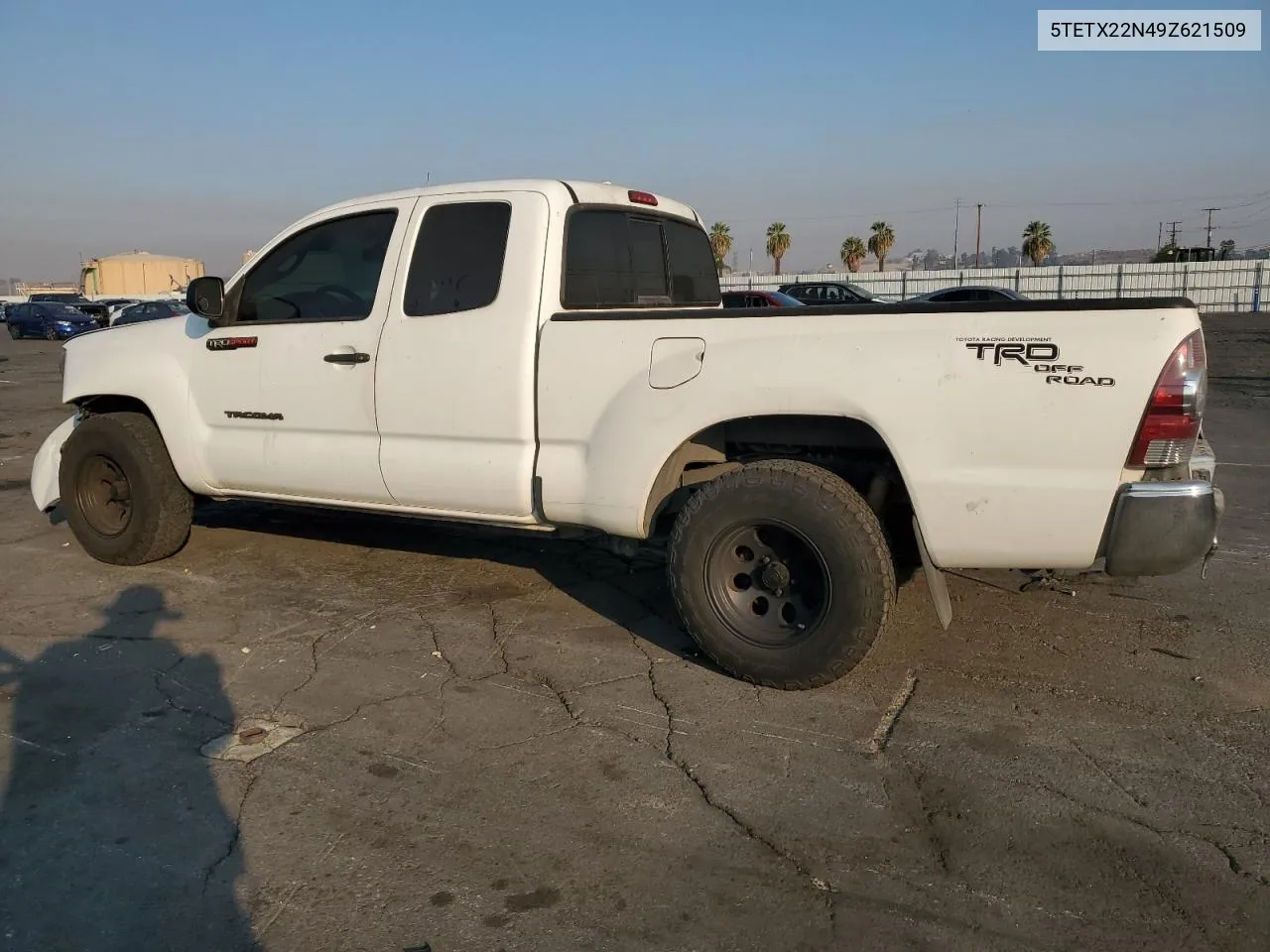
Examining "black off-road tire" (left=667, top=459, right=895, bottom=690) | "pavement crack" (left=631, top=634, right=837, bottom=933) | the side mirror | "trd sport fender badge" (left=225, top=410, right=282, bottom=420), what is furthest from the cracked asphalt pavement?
the side mirror

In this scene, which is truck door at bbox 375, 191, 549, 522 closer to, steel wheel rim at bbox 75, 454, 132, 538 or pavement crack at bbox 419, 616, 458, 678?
pavement crack at bbox 419, 616, 458, 678

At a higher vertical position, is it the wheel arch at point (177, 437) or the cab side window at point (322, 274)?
the cab side window at point (322, 274)

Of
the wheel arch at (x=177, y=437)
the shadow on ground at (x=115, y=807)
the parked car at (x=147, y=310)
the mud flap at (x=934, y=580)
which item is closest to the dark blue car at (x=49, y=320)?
the parked car at (x=147, y=310)

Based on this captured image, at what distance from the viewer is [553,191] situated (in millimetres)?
4594

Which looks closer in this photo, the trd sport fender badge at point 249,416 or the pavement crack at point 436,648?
the pavement crack at point 436,648

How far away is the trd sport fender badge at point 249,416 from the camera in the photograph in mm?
5129

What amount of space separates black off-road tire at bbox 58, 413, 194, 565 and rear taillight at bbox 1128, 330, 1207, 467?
5.02 m

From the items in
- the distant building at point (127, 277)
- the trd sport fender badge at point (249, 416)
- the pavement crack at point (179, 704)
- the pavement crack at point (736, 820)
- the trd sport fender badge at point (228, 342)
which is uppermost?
the distant building at point (127, 277)

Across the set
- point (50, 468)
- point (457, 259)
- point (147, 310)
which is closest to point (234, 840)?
point (457, 259)

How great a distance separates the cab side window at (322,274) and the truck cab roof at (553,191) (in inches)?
4.4

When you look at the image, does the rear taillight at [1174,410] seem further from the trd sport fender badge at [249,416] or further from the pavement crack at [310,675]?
the trd sport fender badge at [249,416]

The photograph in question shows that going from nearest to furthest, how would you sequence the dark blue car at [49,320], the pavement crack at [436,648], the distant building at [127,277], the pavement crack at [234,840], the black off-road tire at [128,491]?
the pavement crack at [234,840] < the pavement crack at [436,648] < the black off-road tire at [128,491] < the dark blue car at [49,320] < the distant building at [127,277]

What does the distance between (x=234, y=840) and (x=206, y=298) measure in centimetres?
315

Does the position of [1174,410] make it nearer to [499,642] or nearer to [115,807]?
[499,642]
